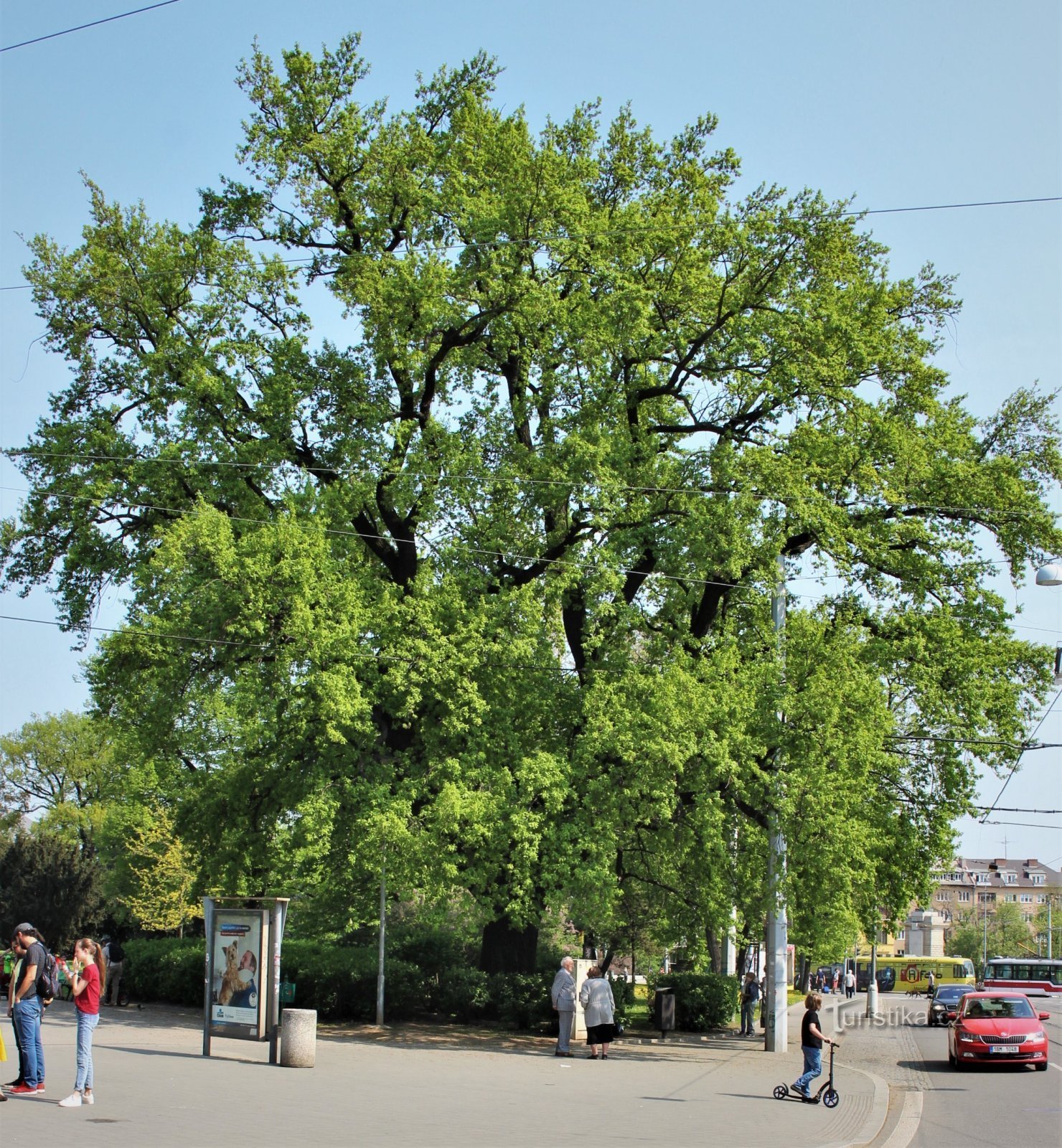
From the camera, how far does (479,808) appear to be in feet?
80.1

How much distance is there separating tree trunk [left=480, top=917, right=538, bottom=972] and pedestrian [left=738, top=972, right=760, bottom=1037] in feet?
16.8

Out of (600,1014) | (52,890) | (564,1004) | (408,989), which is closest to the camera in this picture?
(600,1014)

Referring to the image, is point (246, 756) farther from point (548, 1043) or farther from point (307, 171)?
point (307, 171)

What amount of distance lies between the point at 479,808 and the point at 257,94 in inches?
651

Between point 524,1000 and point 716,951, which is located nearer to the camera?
point 524,1000

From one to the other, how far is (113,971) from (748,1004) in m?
15.6

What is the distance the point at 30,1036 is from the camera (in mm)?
13898

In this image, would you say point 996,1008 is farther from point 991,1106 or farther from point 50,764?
point 50,764

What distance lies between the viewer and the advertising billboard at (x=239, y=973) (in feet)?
63.4

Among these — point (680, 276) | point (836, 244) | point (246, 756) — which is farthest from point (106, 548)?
point (836, 244)

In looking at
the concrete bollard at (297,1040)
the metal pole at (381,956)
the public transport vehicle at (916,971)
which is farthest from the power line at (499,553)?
the public transport vehicle at (916,971)

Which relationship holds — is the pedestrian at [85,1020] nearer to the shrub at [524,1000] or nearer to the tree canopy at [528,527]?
the tree canopy at [528,527]

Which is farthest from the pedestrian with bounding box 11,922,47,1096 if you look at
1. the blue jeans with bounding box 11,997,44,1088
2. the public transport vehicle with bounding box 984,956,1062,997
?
the public transport vehicle with bounding box 984,956,1062,997

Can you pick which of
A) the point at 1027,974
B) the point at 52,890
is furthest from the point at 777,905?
the point at 1027,974
